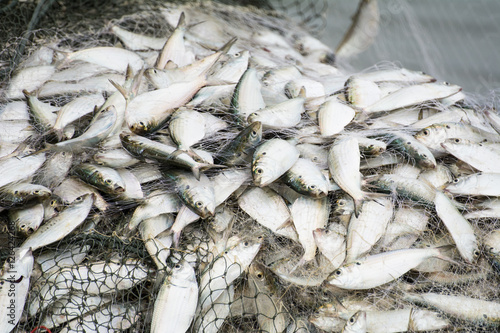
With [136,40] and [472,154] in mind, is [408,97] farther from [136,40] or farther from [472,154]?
[136,40]

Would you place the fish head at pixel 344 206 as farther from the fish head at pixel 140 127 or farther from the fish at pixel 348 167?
the fish head at pixel 140 127

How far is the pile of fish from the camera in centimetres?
167

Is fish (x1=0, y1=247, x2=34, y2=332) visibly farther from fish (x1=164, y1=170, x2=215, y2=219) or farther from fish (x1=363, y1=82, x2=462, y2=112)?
fish (x1=363, y1=82, x2=462, y2=112)

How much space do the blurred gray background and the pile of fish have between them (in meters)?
2.65

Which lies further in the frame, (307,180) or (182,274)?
(307,180)

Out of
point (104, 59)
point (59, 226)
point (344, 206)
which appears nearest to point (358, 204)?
point (344, 206)

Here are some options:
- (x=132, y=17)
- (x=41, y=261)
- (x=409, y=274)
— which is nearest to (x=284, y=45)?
(x=132, y=17)

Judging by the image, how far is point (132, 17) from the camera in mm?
3164

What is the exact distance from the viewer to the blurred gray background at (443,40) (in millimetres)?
4508

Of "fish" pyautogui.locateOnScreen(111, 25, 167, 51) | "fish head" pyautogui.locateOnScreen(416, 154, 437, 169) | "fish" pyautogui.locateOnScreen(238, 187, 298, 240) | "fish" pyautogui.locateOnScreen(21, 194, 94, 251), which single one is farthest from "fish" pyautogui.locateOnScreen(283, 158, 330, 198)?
"fish" pyautogui.locateOnScreen(111, 25, 167, 51)

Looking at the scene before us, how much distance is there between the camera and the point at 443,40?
4.71m

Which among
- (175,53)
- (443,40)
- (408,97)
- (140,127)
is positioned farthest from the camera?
(443,40)

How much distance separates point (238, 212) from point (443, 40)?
152 inches

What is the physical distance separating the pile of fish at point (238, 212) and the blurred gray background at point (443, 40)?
265 cm
